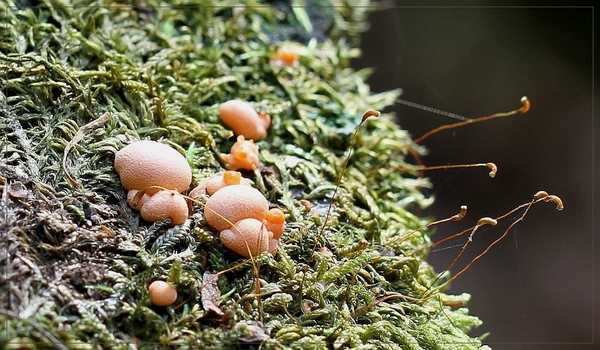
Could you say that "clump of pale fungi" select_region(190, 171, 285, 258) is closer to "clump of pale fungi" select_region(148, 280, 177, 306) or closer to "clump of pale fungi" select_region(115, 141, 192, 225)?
"clump of pale fungi" select_region(115, 141, 192, 225)

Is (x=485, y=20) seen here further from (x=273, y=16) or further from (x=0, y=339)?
(x=0, y=339)

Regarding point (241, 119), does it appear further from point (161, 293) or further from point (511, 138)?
point (511, 138)

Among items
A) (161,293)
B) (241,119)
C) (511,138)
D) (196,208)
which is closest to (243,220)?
(196,208)

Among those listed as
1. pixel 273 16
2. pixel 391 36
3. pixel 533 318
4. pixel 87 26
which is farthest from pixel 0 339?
pixel 391 36

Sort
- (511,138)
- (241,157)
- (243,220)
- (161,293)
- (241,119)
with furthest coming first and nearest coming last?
1. (511,138)
2. (241,119)
3. (241,157)
4. (243,220)
5. (161,293)

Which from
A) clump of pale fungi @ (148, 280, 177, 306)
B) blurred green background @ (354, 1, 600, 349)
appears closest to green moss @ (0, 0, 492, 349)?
clump of pale fungi @ (148, 280, 177, 306)
